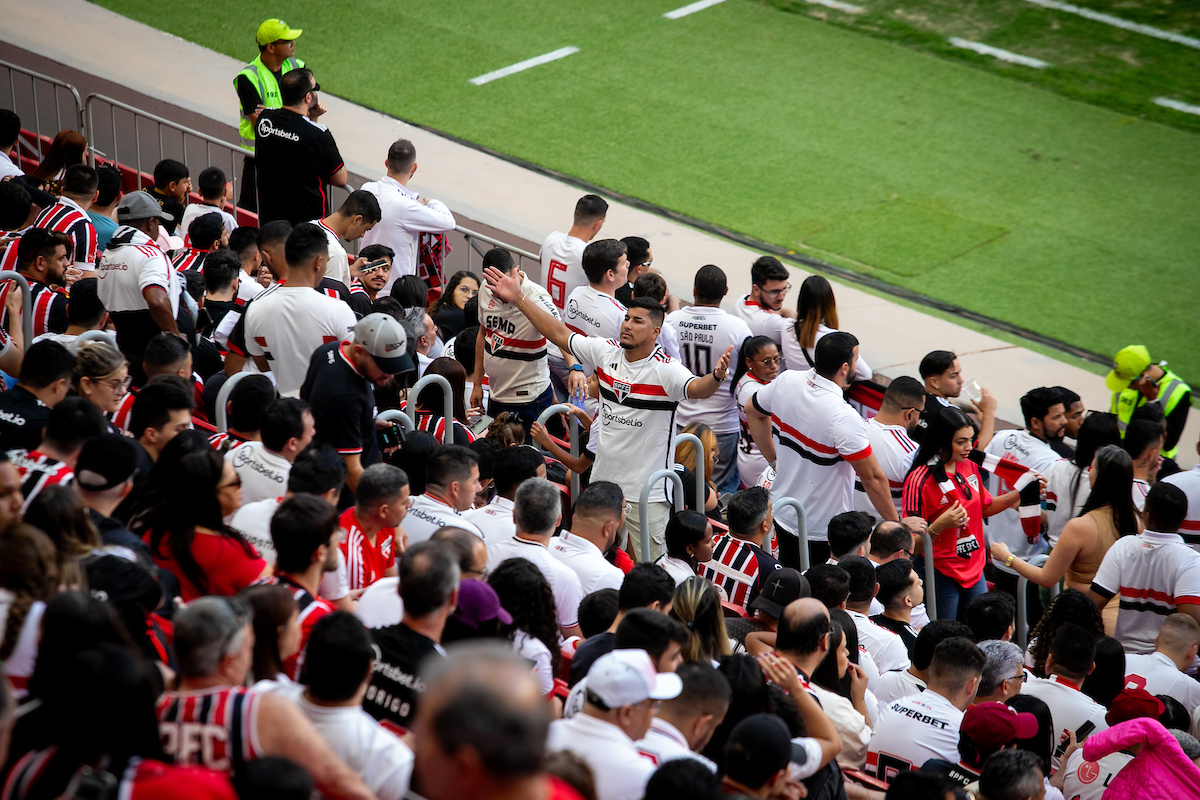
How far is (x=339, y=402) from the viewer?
5520 millimetres

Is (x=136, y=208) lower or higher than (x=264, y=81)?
lower

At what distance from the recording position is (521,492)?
4.99 metres

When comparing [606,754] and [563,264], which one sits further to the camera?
[563,264]

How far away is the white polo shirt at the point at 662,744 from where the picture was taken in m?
3.67

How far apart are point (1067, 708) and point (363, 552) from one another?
3146mm

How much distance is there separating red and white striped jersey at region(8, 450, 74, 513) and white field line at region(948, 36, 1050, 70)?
1538cm

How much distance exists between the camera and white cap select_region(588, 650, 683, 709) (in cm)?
358

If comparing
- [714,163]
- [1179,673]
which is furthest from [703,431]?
[714,163]

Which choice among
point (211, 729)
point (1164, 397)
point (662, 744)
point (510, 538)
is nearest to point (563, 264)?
point (510, 538)

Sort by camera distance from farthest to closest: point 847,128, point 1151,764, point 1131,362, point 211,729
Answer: point 847,128 < point 1131,362 < point 1151,764 < point 211,729

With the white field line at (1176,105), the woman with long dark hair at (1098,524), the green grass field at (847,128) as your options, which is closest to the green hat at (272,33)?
the green grass field at (847,128)

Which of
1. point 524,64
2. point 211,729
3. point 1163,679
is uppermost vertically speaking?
point 211,729

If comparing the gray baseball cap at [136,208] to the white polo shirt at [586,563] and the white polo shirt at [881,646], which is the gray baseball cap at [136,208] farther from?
the white polo shirt at [881,646]

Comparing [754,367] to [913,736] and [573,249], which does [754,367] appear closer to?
[573,249]
